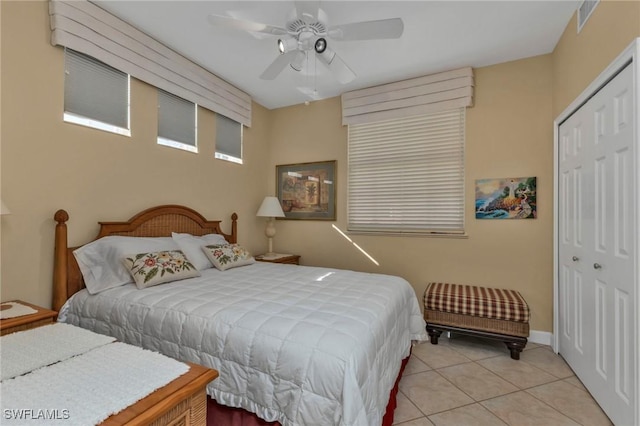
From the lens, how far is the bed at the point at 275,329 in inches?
49.1

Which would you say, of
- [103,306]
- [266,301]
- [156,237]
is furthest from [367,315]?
[156,237]

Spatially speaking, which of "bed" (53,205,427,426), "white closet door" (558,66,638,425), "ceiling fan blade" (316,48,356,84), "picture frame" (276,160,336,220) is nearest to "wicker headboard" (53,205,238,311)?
"bed" (53,205,427,426)

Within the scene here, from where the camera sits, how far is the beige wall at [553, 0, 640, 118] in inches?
63.2

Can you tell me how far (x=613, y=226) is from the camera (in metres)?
1.75

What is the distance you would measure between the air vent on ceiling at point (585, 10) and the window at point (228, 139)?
3.49 meters

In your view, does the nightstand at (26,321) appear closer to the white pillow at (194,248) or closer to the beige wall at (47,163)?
the beige wall at (47,163)

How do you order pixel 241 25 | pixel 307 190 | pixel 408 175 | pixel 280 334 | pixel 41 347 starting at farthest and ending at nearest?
pixel 307 190, pixel 408 175, pixel 241 25, pixel 280 334, pixel 41 347

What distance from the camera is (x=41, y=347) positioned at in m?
1.13

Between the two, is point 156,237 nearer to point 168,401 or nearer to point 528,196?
point 168,401

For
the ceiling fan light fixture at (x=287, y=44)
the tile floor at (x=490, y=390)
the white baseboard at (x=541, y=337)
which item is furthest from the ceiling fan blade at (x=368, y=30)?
the white baseboard at (x=541, y=337)

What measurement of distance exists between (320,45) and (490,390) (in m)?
2.78

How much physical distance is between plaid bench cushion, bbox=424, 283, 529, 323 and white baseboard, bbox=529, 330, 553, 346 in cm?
46

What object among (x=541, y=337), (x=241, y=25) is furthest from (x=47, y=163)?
(x=541, y=337)

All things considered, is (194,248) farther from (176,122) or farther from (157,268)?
(176,122)
